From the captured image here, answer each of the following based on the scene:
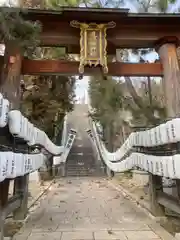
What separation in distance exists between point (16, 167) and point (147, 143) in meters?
2.10

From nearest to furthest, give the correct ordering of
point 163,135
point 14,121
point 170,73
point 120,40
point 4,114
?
point 4,114, point 14,121, point 163,135, point 170,73, point 120,40

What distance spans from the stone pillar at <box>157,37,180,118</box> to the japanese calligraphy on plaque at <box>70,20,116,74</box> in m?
1.21

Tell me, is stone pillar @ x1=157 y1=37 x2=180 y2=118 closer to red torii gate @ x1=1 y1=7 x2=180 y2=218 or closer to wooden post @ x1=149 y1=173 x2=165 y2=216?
red torii gate @ x1=1 y1=7 x2=180 y2=218

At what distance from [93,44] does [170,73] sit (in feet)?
5.53

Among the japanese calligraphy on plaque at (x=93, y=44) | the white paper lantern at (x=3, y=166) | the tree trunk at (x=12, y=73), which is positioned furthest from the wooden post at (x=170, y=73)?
the white paper lantern at (x=3, y=166)

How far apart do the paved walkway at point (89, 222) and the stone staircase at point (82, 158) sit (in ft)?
25.1

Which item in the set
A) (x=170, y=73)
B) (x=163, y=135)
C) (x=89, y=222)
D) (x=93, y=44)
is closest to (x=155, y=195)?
(x=89, y=222)

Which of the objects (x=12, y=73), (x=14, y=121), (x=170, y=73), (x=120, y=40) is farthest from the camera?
(x=120, y=40)

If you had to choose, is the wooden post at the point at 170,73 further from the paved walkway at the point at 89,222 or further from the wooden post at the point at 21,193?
the wooden post at the point at 21,193

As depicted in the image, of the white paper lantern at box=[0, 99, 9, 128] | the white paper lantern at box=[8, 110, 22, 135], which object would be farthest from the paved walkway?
the white paper lantern at box=[0, 99, 9, 128]

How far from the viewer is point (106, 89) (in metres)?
9.09

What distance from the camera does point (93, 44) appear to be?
16.2 feet

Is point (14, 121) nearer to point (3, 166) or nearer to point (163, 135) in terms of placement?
point (3, 166)

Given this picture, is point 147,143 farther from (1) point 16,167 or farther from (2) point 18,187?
(2) point 18,187
